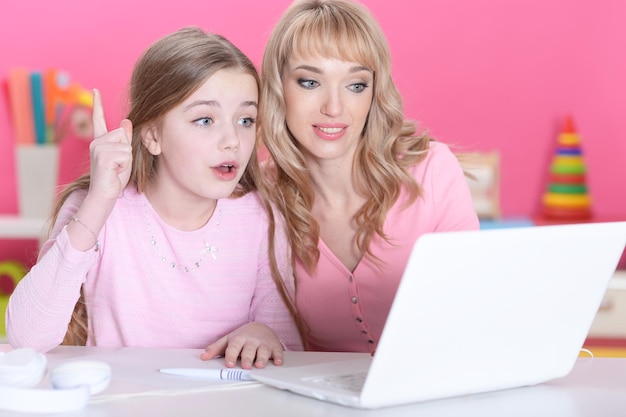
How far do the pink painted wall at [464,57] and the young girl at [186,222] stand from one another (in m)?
1.71

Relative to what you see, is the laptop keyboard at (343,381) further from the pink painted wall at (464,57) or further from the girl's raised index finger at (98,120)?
the pink painted wall at (464,57)

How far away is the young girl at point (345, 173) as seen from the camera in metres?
1.77

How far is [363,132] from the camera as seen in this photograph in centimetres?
190

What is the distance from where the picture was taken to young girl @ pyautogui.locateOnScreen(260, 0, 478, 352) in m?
1.77

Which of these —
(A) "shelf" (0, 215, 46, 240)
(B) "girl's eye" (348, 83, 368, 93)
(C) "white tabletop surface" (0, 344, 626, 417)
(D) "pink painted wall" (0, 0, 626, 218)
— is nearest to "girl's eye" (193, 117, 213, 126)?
(B) "girl's eye" (348, 83, 368, 93)

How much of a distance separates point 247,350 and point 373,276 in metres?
0.54

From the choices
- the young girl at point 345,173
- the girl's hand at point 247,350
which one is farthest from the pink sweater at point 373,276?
the girl's hand at point 247,350

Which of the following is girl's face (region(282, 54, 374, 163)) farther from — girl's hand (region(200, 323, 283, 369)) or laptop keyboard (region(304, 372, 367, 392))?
laptop keyboard (region(304, 372, 367, 392))

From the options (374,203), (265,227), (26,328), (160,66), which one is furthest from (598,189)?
(26,328)

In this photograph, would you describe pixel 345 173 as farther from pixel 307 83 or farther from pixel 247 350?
pixel 247 350

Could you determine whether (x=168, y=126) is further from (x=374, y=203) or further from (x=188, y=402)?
(x=188, y=402)

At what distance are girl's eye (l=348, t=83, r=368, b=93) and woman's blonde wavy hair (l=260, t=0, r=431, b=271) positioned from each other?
0.11 feet

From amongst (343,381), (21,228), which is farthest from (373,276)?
(21,228)

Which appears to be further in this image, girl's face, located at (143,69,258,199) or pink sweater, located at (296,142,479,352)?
pink sweater, located at (296,142,479,352)
